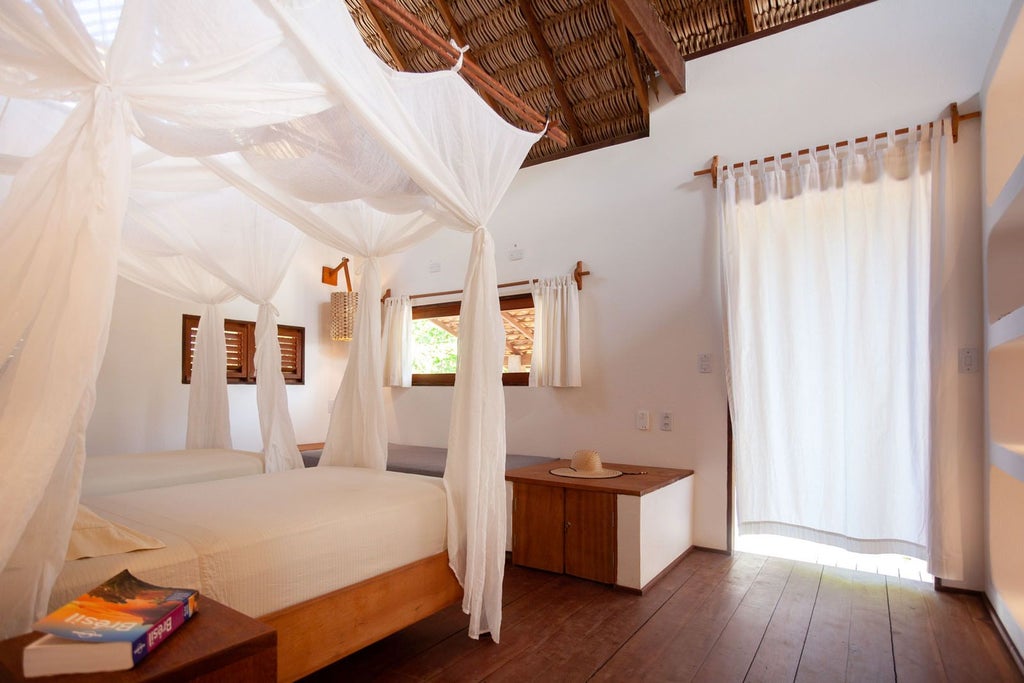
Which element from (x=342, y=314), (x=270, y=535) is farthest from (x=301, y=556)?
(x=342, y=314)

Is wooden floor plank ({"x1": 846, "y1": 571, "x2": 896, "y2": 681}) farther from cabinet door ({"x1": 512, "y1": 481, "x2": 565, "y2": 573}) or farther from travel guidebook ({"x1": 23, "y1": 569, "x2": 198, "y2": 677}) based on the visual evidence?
travel guidebook ({"x1": 23, "y1": 569, "x2": 198, "y2": 677})

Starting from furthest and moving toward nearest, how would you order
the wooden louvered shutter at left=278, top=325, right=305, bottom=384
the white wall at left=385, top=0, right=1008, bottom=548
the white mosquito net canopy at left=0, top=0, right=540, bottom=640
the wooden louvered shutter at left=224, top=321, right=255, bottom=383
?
the wooden louvered shutter at left=278, top=325, right=305, bottom=384 → the wooden louvered shutter at left=224, top=321, right=255, bottom=383 → the white wall at left=385, top=0, right=1008, bottom=548 → the white mosquito net canopy at left=0, top=0, right=540, bottom=640

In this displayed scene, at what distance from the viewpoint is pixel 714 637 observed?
2.26m

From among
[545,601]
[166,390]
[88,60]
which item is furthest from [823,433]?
[166,390]

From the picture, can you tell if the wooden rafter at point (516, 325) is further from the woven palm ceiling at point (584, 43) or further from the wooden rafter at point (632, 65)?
the wooden rafter at point (632, 65)

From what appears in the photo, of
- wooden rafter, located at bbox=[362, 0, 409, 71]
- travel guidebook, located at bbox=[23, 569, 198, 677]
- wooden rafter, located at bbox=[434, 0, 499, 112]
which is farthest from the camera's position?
wooden rafter, located at bbox=[362, 0, 409, 71]

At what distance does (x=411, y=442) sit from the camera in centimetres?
477

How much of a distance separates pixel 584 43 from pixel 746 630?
3480mm

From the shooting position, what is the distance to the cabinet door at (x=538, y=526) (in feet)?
9.95

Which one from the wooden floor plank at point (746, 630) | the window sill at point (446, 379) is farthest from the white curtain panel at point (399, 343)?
the wooden floor plank at point (746, 630)

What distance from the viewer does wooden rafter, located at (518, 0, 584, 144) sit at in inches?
142

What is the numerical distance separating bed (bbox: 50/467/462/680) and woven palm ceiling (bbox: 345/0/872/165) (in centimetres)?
278

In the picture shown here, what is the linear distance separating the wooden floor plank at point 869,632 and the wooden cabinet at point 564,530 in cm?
106

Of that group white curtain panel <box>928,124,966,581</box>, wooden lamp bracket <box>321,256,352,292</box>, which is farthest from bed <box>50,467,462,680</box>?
wooden lamp bracket <box>321,256,352,292</box>
